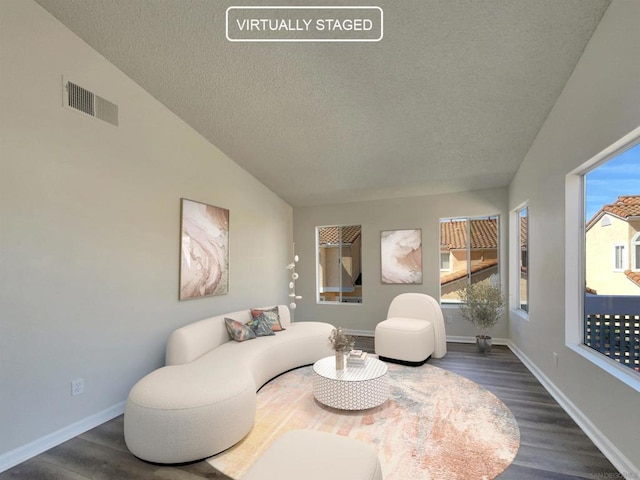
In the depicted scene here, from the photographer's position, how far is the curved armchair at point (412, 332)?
4207 millimetres

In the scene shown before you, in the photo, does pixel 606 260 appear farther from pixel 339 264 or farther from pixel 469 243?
pixel 339 264

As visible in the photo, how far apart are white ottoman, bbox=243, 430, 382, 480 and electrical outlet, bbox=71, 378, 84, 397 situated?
6.92 feet

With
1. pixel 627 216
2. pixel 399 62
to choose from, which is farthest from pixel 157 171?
pixel 627 216

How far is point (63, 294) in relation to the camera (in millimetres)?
2703

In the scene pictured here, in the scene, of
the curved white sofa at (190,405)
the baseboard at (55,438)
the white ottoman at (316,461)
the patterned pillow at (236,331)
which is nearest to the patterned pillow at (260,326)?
the patterned pillow at (236,331)

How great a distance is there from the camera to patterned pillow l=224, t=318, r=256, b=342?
3975 millimetres

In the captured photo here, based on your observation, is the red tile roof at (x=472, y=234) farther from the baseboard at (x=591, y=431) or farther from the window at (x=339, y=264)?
the baseboard at (x=591, y=431)

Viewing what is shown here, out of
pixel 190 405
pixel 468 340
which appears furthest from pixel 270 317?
pixel 468 340

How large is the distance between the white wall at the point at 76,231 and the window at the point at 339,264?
121 inches

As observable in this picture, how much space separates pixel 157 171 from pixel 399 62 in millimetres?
2752

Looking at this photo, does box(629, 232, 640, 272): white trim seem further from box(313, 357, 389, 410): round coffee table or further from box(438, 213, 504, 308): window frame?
box(438, 213, 504, 308): window frame

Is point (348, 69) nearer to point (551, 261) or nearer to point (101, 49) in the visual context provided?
point (101, 49)

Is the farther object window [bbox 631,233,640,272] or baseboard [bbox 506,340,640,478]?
window [bbox 631,233,640,272]

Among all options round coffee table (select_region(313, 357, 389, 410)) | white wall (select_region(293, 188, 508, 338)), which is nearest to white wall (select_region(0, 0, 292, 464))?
round coffee table (select_region(313, 357, 389, 410))
